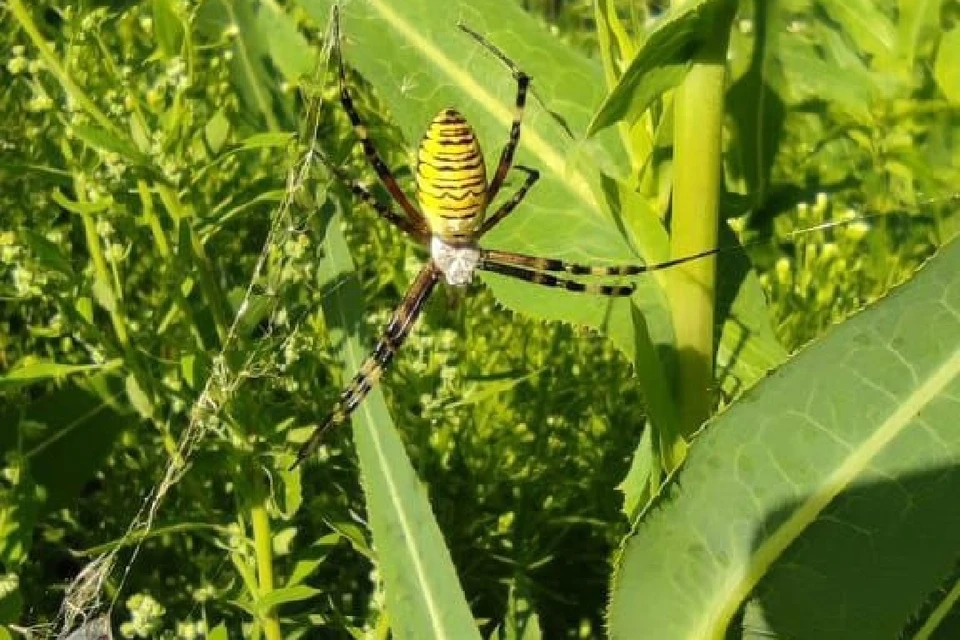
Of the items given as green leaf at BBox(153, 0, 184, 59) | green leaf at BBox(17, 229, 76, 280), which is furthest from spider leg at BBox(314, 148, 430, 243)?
green leaf at BBox(17, 229, 76, 280)

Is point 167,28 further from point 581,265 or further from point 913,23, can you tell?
point 913,23

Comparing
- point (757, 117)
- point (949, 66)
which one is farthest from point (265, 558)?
point (949, 66)

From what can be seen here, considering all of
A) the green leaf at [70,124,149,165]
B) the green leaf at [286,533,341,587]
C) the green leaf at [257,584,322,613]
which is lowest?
the green leaf at [286,533,341,587]

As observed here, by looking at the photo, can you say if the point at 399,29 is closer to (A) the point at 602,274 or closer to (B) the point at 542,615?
(A) the point at 602,274

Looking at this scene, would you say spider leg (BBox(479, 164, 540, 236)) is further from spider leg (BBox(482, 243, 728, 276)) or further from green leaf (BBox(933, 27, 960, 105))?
green leaf (BBox(933, 27, 960, 105))

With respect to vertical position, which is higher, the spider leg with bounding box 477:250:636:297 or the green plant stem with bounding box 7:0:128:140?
the green plant stem with bounding box 7:0:128:140

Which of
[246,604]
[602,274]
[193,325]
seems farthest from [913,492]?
[193,325]

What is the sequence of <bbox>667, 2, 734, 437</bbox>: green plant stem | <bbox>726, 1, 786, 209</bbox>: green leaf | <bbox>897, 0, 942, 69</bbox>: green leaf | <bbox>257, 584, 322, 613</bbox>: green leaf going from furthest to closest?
<bbox>897, 0, 942, 69</bbox>: green leaf < <bbox>726, 1, 786, 209</bbox>: green leaf < <bbox>257, 584, 322, 613</bbox>: green leaf < <bbox>667, 2, 734, 437</bbox>: green plant stem
